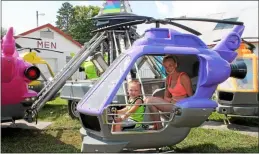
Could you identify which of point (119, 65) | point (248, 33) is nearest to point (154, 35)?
point (119, 65)

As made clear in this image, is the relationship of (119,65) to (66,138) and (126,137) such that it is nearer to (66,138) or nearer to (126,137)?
(126,137)

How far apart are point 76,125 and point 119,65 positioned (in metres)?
3.71

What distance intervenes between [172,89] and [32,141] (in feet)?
10.1

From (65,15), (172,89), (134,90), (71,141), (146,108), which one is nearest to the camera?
(146,108)

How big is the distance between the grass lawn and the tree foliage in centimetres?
2105

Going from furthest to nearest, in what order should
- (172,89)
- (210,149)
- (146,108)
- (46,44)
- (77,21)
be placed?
(77,21) < (46,44) < (210,149) < (172,89) < (146,108)

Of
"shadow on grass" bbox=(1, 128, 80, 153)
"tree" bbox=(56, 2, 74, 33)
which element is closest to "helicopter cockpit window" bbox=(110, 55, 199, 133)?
"shadow on grass" bbox=(1, 128, 80, 153)

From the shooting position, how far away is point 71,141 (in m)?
6.27

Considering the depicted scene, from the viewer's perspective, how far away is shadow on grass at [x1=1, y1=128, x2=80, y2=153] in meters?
5.70

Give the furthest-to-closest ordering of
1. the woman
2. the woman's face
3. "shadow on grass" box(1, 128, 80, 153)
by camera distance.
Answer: "shadow on grass" box(1, 128, 80, 153)
the woman's face
the woman

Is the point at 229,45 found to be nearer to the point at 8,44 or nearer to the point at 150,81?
the point at 150,81

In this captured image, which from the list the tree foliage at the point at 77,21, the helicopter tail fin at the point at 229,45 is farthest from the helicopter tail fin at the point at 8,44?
the tree foliage at the point at 77,21

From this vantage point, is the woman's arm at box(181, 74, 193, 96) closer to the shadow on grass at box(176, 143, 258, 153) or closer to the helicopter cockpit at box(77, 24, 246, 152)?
the helicopter cockpit at box(77, 24, 246, 152)

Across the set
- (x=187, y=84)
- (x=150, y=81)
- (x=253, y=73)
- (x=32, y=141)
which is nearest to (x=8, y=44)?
(x=32, y=141)
